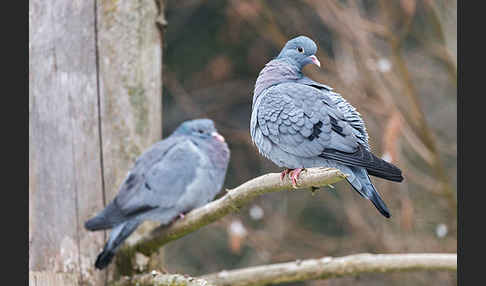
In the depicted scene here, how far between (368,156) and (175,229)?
6.18ft

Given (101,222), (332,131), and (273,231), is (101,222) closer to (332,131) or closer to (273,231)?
(332,131)

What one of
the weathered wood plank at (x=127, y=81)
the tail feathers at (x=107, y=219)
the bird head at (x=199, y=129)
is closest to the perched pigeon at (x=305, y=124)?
the tail feathers at (x=107, y=219)

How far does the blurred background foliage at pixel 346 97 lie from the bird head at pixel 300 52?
1550 millimetres

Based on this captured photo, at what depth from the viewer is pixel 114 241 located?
13.7 ft

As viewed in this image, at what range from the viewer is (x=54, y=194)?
4070mm

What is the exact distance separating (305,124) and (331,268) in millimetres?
1423

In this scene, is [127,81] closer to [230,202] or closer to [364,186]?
[230,202]

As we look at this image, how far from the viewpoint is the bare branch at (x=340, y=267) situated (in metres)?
3.96

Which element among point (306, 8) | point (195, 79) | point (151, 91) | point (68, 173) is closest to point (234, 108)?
point (195, 79)

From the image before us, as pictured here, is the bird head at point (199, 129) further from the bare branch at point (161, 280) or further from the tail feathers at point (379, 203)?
the tail feathers at point (379, 203)

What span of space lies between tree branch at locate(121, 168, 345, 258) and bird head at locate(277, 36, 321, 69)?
1.74ft

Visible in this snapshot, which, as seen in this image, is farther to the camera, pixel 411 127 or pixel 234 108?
pixel 234 108

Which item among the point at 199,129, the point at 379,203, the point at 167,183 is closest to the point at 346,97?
the point at 199,129

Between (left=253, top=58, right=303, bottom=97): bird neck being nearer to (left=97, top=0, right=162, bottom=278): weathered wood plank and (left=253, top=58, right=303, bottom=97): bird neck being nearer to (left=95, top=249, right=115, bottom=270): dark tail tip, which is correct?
(left=97, top=0, right=162, bottom=278): weathered wood plank
